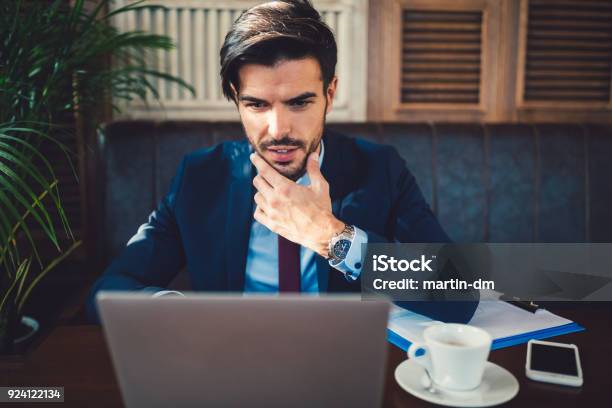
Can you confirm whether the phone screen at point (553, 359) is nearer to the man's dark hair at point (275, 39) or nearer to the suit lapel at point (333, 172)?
the suit lapel at point (333, 172)

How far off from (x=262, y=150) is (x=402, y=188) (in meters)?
0.39

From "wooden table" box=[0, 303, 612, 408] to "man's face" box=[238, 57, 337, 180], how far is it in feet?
1.86

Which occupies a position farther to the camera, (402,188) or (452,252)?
(402,188)

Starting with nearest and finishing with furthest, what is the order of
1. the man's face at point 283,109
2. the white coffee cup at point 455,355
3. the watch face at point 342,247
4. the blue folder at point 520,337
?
the white coffee cup at point 455,355 → the blue folder at point 520,337 → the watch face at point 342,247 → the man's face at point 283,109

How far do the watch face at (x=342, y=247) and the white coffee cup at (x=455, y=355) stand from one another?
43cm

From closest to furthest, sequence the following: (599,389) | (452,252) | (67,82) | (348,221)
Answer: (599,389), (452,252), (348,221), (67,82)

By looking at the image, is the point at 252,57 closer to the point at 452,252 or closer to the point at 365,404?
the point at 452,252

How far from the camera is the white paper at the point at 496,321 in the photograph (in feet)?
3.04

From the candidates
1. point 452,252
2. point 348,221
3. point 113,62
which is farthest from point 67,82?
point 452,252

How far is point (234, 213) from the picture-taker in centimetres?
138

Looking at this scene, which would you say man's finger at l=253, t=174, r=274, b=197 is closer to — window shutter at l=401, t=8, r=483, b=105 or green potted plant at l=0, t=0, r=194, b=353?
green potted plant at l=0, t=0, r=194, b=353

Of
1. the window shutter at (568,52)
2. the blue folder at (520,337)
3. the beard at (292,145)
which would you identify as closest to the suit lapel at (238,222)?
the beard at (292,145)

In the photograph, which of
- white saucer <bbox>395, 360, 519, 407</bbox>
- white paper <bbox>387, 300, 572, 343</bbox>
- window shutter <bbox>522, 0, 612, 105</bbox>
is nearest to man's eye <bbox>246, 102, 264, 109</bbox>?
white paper <bbox>387, 300, 572, 343</bbox>

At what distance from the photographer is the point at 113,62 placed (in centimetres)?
214
